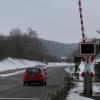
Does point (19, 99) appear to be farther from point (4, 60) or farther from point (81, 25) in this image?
point (4, 60)

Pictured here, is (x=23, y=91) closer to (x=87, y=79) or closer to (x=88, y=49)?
(x=87, y=79)

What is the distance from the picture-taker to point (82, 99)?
22.7 m

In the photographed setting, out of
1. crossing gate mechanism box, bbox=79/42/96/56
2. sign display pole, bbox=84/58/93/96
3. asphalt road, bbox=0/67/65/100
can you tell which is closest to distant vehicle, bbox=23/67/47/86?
asphalt road, bbox=0/67/65/100

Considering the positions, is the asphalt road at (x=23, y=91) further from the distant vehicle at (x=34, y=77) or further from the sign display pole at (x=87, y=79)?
the sign display pole at (x=87, y=79)

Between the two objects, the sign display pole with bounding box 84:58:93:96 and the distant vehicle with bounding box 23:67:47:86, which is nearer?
the sign display pole with bounding box 84:58:93:96

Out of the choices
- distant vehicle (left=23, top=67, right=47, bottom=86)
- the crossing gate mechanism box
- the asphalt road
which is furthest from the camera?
distant vehicle (left=23, top=67, right=47, bottom=86)

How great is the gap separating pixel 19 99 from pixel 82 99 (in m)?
3.67

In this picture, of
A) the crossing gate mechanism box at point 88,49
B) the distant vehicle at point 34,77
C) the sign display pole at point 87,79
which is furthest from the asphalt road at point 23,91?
the crossing gate mechanism box at point 88,49

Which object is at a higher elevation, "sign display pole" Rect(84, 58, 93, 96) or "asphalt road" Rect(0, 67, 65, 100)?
"sign display pole" Rect(84, 58, 93, 96)

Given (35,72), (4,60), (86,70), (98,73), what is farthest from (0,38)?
(86,70)

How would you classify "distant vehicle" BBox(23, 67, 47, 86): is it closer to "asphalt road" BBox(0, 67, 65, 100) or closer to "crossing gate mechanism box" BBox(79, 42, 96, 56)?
"asphalt road" BBox(0, 67, 65, 100)

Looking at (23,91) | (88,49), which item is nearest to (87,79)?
(88,49)

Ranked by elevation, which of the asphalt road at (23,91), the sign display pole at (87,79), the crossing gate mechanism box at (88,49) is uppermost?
the crossing gate mechanism box at (88,49)

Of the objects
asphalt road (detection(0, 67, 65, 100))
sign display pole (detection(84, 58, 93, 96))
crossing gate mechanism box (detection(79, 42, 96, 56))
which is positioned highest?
crossing gate mechanism box (detection(79, 42, 96, 56))
